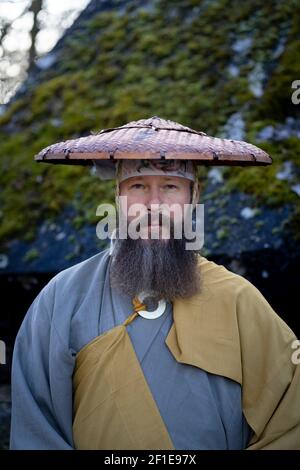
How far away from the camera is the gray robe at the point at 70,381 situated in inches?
105

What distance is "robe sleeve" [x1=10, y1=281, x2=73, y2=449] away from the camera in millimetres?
2699

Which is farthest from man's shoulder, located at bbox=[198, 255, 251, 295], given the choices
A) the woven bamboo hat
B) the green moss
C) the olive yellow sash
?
→ the green moss

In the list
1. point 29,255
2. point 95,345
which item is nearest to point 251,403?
point 95,345

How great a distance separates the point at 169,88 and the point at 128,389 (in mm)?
3373

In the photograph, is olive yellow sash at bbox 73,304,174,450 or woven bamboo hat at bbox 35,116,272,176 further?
olive yellow sash at bbox 73,304,174,450

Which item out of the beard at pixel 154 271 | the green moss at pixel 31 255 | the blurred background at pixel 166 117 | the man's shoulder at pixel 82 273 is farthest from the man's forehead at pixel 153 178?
the green moss at pixel 31 255

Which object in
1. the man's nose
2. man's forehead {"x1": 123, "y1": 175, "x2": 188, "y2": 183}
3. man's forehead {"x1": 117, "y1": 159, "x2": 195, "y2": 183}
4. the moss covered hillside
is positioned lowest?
the man's nose

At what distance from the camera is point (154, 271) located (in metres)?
2.88

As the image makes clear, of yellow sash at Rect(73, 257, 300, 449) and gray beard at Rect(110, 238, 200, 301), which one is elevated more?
gray beard at Rect(110, 238, 200, 301)

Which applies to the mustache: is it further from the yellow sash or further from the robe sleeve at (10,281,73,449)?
the robe sleeve at (10,281,73,449)

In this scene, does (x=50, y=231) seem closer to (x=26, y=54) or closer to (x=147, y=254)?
(x=147, y=254)

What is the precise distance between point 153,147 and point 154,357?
0.91 meters

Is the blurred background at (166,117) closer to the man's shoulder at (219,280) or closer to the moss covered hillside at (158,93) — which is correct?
the moss covered hillside at (158,93)
